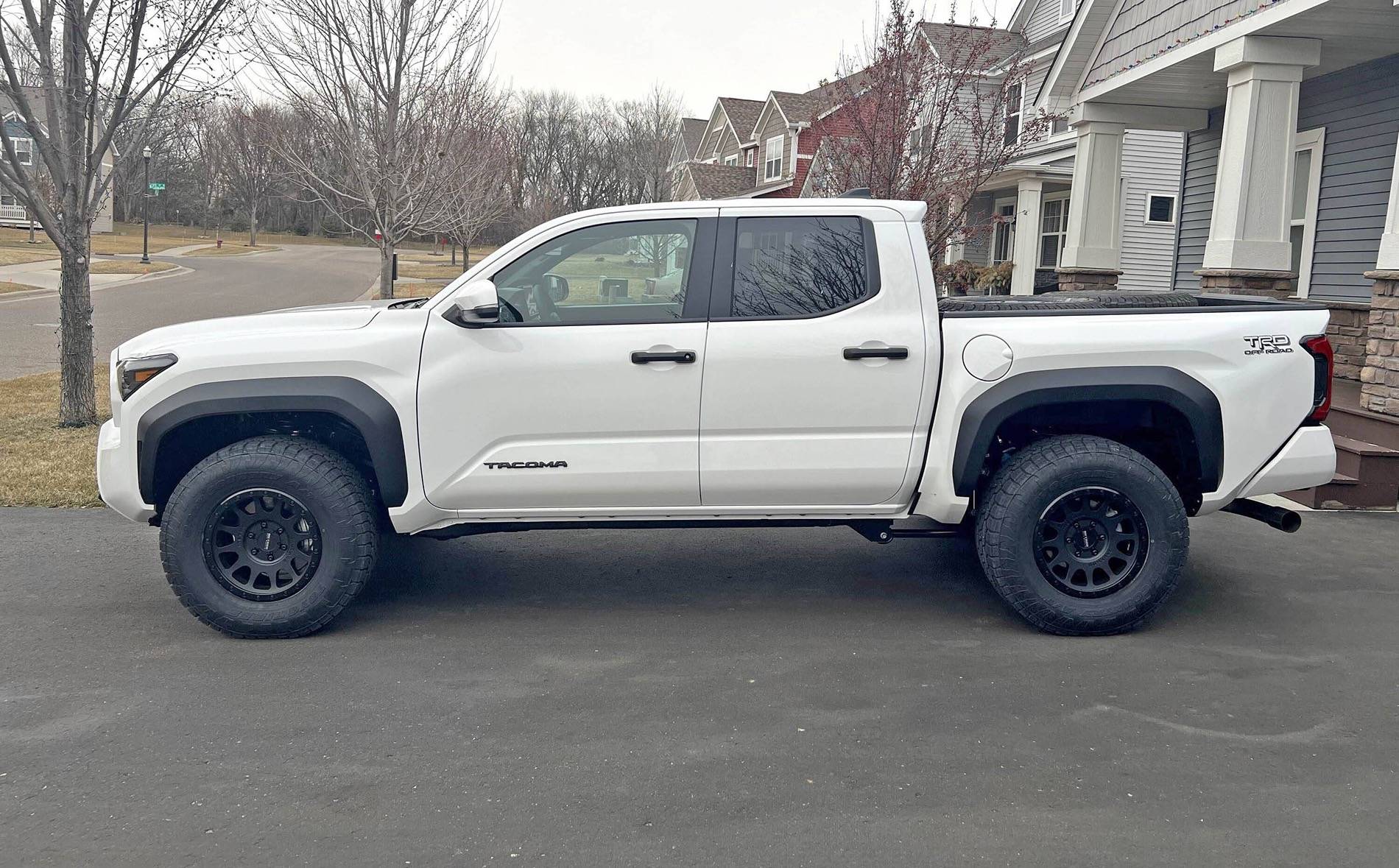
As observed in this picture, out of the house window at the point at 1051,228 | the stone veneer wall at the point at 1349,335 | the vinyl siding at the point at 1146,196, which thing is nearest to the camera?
the stone veneer wall at the point at 1349,335

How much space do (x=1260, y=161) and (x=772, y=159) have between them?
3577 centimetres

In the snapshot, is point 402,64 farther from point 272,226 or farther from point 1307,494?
point 272,226

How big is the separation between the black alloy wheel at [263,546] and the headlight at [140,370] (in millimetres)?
646

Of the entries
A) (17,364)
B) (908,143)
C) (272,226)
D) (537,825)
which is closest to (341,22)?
(17,364)

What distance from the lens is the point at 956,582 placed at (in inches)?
241

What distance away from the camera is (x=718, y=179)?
4609 cm

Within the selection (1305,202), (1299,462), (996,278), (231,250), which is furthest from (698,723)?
(231,250)

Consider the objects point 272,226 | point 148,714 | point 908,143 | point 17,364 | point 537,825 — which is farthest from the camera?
point 272,226

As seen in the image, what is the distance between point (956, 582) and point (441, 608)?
104 inches

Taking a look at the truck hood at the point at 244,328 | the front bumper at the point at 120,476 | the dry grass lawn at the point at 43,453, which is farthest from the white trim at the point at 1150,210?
the front bumper at the point at 120,476

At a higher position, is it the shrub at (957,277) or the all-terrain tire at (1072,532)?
the shrub at (957,277)

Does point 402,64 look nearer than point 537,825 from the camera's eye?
No

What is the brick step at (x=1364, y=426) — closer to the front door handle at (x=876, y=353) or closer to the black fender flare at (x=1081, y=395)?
the black fender flare at (x=1081, y=395)

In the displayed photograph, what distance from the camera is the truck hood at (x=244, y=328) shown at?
16.7 feet
